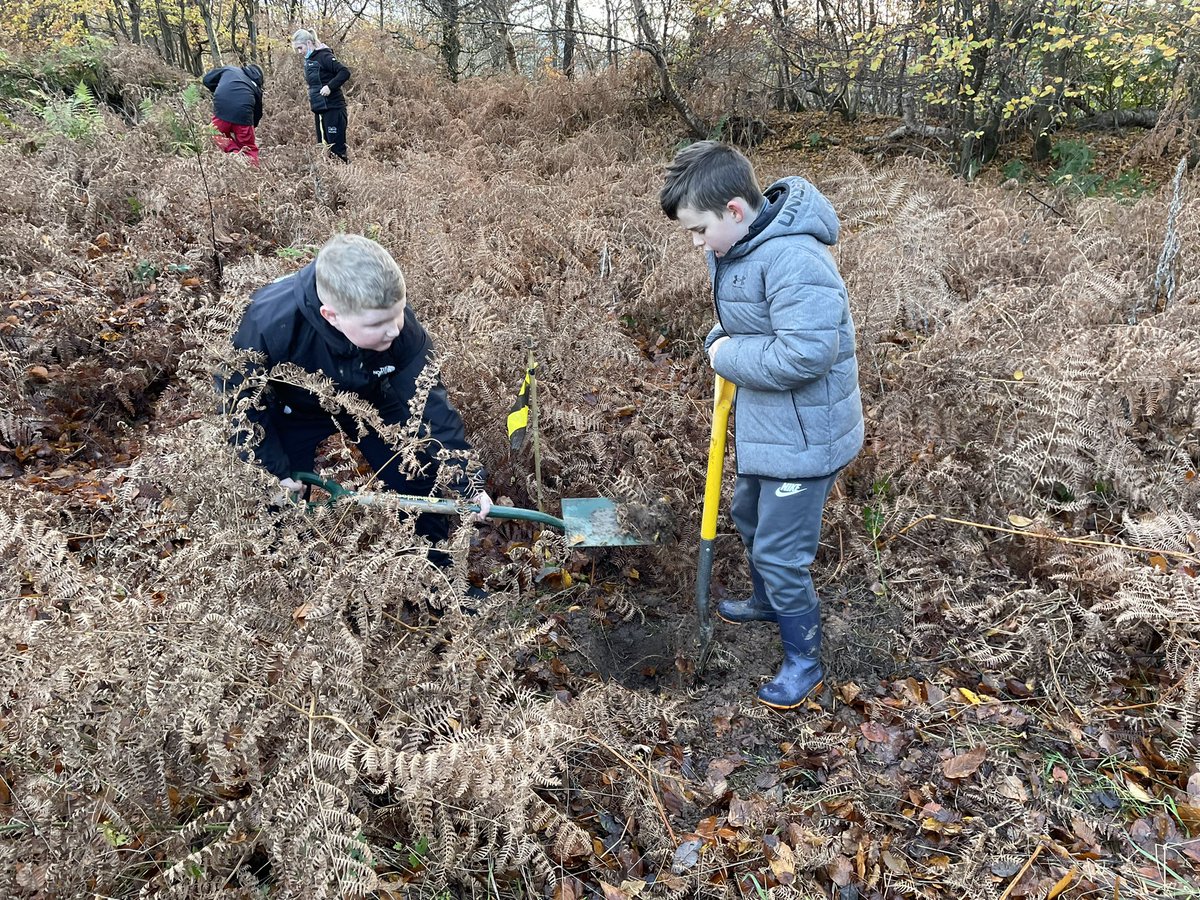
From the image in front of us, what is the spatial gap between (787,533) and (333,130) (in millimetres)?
8493

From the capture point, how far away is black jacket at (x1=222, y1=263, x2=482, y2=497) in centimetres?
275

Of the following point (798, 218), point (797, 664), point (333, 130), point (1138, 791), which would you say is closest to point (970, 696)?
point (1138, 791)

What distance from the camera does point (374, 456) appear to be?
3.38 m

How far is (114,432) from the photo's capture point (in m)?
4.30

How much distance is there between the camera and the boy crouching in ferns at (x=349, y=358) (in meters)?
2.48

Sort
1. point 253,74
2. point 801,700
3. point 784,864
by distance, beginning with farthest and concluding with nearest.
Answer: point 253,74
point 801,700
point 784,864

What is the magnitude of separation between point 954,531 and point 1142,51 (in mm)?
7507

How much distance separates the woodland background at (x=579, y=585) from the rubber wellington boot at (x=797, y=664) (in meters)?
0.08

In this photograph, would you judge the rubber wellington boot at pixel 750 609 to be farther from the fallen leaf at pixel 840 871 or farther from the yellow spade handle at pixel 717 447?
the fallen leaf at pixel 840 871

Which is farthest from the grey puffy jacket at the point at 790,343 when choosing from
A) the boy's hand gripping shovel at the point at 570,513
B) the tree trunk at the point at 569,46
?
the tree trunk at the point at 569,46

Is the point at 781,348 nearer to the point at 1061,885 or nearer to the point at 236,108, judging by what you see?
the point at 1061,885

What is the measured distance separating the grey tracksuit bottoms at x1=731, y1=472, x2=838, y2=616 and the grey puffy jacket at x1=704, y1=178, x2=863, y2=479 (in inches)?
3.7

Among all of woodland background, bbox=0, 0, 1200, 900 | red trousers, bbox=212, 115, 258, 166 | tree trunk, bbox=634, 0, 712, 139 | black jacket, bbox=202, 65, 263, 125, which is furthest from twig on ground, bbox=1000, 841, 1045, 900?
tree trunk, bbox=634, 0, 712, 139

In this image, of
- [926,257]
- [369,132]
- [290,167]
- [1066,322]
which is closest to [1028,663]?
[1066,322]
